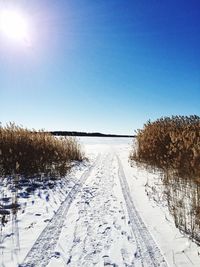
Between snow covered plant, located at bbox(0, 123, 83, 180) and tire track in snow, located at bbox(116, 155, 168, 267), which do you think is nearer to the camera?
tire track in snow, located at bbox(116, 155, 168, 267)

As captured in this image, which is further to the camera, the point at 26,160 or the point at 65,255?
the point at 26,160

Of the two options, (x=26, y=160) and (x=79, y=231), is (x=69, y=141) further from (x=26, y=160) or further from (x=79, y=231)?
(x=79, y=231)

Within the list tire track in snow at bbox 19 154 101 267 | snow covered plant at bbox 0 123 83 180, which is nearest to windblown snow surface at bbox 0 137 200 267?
tire track in snow at bbox 19 154 101 267

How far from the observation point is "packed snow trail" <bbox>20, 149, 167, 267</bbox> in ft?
13.1

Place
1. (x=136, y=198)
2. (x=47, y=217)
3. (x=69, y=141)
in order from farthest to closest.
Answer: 1. (x=69, y=141)
2. (x=136, y=198)
3. (x=47, y=217)

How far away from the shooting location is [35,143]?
40.7 feet

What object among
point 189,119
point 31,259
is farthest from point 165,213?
point 189,119

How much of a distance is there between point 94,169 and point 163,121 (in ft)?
17.4

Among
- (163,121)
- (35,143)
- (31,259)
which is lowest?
(31,259)

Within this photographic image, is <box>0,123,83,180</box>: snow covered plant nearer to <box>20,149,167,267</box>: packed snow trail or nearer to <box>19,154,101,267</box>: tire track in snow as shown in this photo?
<box>20,149,167,267</box>: packed snow trail

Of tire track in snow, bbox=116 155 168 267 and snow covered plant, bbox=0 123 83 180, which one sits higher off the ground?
snow covered plant, bbox=0 123 83 180

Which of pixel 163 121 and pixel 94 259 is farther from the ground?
pixel 163 121

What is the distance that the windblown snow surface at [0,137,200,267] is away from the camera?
4.03 m

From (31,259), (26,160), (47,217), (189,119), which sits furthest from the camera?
(189,119)
